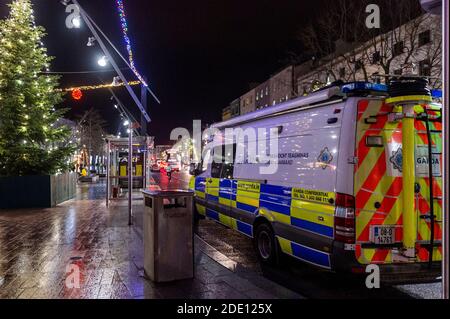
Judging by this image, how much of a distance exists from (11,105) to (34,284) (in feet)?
32.1

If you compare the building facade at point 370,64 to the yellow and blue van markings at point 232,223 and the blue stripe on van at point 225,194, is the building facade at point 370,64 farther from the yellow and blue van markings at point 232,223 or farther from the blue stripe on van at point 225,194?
the yellow and blue van markings at point 232,223

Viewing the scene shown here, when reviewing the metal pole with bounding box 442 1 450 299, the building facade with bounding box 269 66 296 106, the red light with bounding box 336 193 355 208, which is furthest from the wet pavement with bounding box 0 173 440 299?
the building facade with bounding box 269 66 296 106

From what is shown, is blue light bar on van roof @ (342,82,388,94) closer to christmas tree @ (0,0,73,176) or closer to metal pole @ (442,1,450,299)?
metal pole @ (442,1,450,299)

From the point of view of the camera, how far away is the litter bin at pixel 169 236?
16.4 ft

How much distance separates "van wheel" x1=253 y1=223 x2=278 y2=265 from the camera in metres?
5.95

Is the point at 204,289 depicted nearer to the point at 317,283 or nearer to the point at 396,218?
the point at 317,283

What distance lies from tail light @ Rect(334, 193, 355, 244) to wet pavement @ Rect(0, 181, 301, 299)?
0.95 metres

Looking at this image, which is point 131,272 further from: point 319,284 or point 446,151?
point 446,151

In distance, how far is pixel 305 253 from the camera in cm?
511

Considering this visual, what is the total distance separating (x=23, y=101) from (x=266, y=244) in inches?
432

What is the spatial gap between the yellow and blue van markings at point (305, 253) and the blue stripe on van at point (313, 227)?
26cm

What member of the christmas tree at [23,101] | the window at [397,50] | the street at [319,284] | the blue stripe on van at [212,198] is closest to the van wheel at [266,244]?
the street at [319,284]

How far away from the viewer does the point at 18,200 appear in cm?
1273
